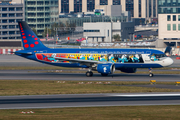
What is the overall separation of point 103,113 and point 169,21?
389ft

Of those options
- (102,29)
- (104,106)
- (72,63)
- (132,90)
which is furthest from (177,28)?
(104,106)

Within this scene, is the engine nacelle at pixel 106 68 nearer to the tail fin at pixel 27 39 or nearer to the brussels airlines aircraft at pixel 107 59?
the brussels airlines aircraft at pixel 107 59

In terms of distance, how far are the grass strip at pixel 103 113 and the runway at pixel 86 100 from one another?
6.52 ft

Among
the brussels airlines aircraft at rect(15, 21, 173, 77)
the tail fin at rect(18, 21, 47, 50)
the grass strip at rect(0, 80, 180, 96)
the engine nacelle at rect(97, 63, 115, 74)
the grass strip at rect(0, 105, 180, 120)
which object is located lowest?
the grass strip at rect(0, 105, 180, 120)

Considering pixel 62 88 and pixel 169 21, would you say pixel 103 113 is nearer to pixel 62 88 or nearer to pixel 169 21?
pixel 62 88

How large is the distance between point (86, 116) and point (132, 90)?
52.7 ft

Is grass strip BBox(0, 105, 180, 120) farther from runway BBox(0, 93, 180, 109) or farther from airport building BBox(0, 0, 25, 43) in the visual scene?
airport building BBox(0, 0, 25, 43)

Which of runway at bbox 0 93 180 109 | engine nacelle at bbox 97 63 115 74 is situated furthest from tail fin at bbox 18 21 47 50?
runway at bbox 0 93 180 109

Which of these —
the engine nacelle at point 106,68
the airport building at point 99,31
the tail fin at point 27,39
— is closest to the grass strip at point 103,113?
the engine nacelle at point 106,68

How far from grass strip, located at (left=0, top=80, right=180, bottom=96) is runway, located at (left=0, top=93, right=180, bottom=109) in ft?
9.88

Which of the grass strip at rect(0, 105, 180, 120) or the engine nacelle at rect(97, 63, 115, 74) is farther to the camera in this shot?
the engine nacelle at rect(97, 63, 115, 74)

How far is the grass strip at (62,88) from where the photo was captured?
42562mm

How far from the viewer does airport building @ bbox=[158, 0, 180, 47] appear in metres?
140

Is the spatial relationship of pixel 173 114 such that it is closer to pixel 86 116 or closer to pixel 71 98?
pixel 86 116
